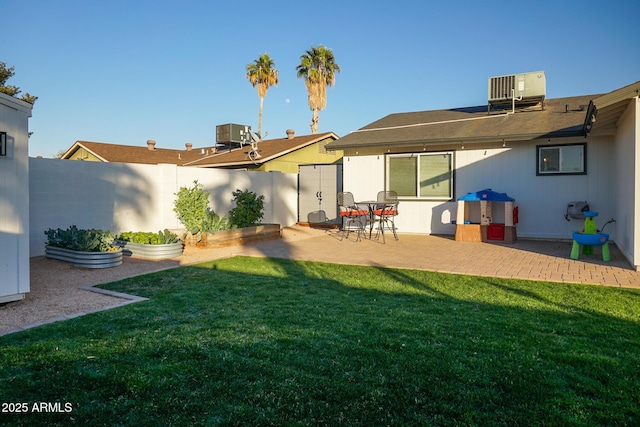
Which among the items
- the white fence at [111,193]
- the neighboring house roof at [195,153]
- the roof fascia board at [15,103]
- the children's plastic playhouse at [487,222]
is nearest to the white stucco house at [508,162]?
the children's plastic playhouse at [487,222]

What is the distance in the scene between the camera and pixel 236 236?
35.6ft

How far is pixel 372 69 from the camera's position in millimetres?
18750

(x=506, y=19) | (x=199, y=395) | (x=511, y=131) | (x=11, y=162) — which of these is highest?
(x=506, y=19)

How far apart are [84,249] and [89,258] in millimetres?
337

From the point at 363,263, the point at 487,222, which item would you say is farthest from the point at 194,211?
the point at 487,222

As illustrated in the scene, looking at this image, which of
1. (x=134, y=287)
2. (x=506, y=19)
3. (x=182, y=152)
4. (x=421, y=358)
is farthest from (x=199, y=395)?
(x=182, y=152)

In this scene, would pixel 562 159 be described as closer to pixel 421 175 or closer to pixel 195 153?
pixel 421 175

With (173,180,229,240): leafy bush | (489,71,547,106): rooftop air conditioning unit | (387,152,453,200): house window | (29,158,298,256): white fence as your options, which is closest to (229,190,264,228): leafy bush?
(173,180,229,240): leafy bush

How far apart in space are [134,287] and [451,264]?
16.6 feet

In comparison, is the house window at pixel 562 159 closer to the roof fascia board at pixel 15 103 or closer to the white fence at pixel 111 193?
the white fence at pixel 111 193

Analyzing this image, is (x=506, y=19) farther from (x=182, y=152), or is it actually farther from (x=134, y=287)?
(x=182, y=152)

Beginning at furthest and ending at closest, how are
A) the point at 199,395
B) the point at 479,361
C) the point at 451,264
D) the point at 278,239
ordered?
the point at 278,239, the point at 451,264, the point at 479,361, the point at 199,395

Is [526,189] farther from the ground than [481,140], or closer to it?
closer to it

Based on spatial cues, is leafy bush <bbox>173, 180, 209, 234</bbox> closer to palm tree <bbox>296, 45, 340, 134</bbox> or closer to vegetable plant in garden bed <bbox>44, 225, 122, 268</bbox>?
vegetable plant in garden bed <bbox>44, 225, 122, 268</bbox>
